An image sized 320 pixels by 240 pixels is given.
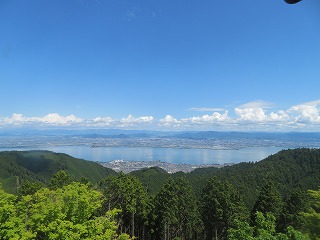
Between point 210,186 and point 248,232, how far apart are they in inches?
705

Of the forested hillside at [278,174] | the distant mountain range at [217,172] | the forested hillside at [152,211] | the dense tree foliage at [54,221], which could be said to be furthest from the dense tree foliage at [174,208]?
the forested hillside at [278,174]

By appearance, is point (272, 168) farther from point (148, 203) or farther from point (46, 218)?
point (46, 218)

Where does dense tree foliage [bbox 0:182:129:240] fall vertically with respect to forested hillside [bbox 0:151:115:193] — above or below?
above

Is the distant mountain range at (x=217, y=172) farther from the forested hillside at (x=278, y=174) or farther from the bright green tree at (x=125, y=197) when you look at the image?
the bright green tree at (x=125, y=197)

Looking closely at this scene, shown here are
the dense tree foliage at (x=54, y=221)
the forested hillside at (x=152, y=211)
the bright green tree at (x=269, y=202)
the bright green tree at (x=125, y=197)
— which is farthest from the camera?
the bright green tree at (x=269, y=202)

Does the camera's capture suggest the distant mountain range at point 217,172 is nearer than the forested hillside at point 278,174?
Yes

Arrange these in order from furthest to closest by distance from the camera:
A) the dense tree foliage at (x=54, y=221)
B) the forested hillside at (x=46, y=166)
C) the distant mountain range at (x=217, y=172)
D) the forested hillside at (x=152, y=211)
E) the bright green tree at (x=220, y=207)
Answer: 1. the forested hillside at (x=46, y=166)
2. the distant mountain range at (x=217, y=172)
3. the bright green tree at (x=220, y=207)
4. the forested hillside at (x=152, y=211)
5. the dense tree foliage at (x=54, y=221)

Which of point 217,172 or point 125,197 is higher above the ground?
point 125,197

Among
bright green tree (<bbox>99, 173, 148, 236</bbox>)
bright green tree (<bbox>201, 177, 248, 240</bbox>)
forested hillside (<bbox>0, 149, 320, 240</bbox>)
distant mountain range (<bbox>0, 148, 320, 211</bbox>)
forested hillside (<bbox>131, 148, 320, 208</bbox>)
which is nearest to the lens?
forested hillside (<bbox>0, 149, 320, 240</bbox>)

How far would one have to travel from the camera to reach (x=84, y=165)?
135375 mm

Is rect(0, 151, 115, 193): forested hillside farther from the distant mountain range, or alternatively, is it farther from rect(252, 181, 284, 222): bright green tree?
rect(252, 181, 284, 222): bright green tree

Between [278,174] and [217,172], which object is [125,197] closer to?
[278,174]

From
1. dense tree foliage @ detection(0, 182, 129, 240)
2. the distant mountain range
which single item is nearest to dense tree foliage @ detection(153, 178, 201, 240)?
the distant mountain range

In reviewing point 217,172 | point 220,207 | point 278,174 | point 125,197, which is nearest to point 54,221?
point 125,197
